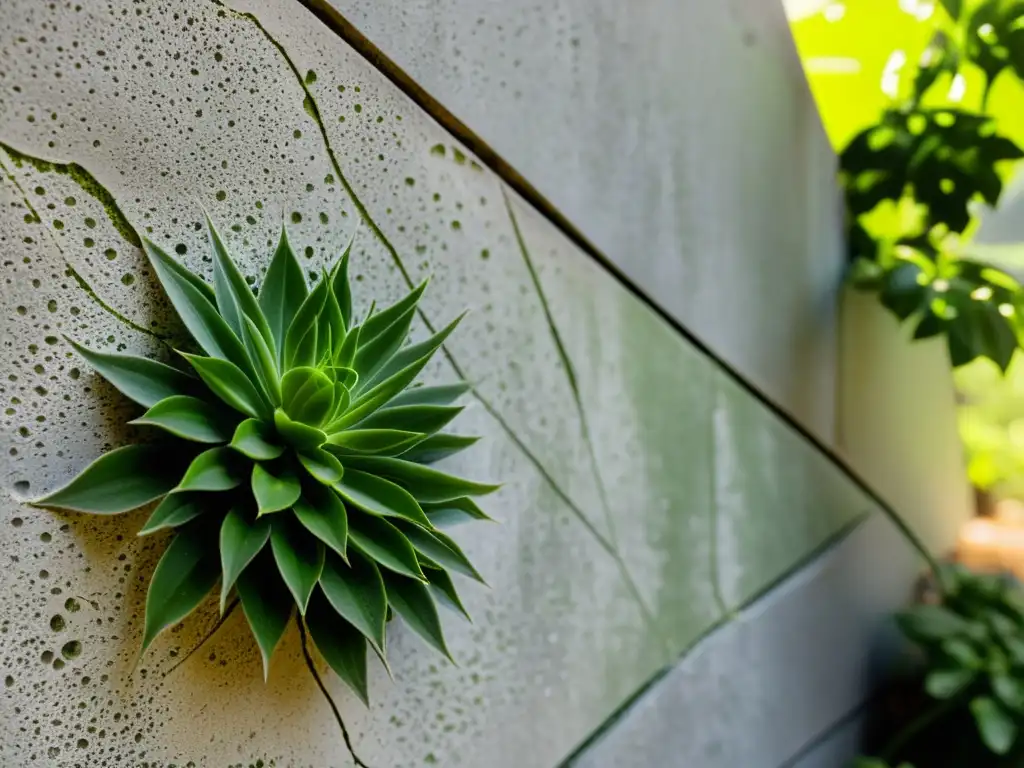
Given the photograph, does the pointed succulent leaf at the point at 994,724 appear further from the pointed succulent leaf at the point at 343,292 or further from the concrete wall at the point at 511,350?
the pointed succulent leaf at the point at 343,292

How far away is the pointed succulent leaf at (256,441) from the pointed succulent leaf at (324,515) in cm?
6

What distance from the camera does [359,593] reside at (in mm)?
879

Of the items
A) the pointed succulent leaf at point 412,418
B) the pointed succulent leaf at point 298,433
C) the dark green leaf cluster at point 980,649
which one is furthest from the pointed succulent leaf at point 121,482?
the dark green leaf cluster at point 980,649

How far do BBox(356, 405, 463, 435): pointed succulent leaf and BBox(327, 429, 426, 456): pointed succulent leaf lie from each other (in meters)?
0.04

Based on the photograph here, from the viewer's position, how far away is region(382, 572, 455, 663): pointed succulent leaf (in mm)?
941

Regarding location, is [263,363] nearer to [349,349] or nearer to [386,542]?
[349,349]

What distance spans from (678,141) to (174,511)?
1168 mm

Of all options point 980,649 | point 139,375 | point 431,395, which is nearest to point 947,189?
point 980,649

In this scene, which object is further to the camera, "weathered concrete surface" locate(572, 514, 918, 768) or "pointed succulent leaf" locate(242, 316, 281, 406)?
"weathered concrete surface" locate(572, 514, 918, 768)

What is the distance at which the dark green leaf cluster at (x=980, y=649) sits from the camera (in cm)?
169

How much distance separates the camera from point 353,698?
1010mm

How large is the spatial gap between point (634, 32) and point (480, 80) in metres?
0.41

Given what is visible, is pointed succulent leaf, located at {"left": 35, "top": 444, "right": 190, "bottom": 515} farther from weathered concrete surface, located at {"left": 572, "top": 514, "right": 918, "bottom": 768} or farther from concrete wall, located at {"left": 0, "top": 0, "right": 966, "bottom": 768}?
weathered concrete surface, located at {"left": 572, "top": 514, "right": 918, "bottom": 768}

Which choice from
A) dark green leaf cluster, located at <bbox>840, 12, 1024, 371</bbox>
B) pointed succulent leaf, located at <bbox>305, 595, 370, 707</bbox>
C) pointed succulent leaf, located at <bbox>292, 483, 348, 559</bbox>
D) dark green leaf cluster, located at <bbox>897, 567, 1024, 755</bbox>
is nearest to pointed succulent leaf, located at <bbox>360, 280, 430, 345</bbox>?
pointed succulent leaf, located at <bbox>292, 483, 348, 559</bbox>
